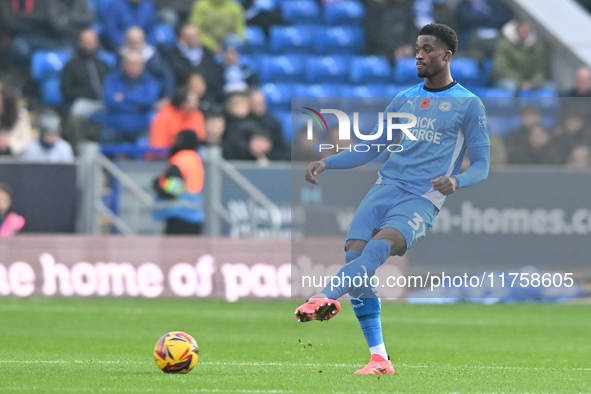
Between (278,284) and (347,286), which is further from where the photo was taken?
(278,284)

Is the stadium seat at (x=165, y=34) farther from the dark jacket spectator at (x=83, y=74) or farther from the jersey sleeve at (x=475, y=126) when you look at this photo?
the jersey sleeve at (x=475, y=126)

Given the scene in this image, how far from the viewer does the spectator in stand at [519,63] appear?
18.7 m

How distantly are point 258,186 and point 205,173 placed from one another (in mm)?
843

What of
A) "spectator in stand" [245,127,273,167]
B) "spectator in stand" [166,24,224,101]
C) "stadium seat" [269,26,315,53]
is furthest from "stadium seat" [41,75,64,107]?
"stadium seat" [269,26,315,53]

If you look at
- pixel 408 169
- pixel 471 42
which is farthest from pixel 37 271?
pixel 471 42

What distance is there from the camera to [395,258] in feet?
45.3

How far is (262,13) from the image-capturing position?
1950 cm

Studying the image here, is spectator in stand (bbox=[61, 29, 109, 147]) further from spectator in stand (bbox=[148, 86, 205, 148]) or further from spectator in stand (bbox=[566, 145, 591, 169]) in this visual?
spectator in stand (bbox=[566, 145, 591, 169])

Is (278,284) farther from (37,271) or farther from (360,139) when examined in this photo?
(360,139)

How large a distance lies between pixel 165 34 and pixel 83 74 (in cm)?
301

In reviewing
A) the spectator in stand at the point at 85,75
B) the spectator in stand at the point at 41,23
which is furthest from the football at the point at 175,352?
the spectator in stand at the point at 41,23

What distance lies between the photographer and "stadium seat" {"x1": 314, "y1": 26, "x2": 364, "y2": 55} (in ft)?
64.0

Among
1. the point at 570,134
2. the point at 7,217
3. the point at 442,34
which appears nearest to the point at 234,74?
the point at 7,217

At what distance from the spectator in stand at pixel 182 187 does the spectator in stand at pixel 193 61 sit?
3.93 meters
